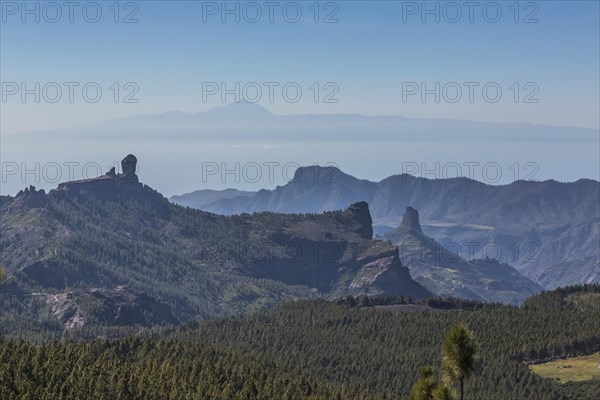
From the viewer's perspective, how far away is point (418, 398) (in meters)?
156

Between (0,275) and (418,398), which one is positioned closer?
(418,398)

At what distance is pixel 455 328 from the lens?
15288 cm

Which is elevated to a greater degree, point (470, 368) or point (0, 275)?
point (0, 275)

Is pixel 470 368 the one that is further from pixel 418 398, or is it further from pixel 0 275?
pixel 0 275

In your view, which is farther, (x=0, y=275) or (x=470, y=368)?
(x=0, y=275)

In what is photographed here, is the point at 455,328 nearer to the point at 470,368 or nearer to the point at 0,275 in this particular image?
the point at 470,368

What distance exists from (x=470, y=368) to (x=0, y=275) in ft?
290

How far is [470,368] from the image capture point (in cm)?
15412

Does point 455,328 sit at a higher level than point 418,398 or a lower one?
higher

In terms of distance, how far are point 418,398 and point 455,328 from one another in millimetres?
14456

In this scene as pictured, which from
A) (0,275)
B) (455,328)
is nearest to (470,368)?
(455,328)

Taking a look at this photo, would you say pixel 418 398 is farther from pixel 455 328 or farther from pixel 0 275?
pixel 0 275

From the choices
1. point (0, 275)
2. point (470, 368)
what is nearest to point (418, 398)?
point (470, 368)

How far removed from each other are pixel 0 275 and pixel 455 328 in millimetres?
85100
